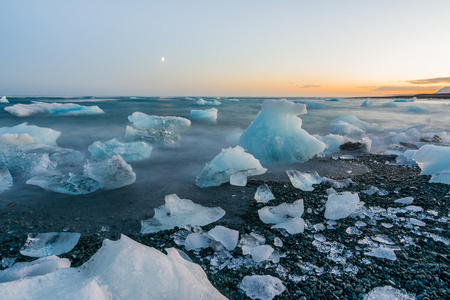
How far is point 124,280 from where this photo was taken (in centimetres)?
114

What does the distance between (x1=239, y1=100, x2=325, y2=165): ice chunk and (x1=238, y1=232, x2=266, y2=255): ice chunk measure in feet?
7.58


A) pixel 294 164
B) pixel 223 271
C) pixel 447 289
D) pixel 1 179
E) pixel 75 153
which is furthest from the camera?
pixel 75 153

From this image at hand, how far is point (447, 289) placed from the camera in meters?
1.30

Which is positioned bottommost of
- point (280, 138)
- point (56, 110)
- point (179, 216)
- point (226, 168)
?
point (179, 216)

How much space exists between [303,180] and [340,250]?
4.51ft

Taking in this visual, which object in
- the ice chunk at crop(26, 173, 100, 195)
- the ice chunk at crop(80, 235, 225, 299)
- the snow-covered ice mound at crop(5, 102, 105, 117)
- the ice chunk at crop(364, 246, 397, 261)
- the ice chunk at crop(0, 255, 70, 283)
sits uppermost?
the snow-covered ice mound at crop(5, 102, 105, 117)

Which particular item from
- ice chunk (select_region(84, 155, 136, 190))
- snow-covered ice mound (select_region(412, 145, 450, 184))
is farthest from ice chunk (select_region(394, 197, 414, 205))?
ice chunk (select_region(84, 155, 136, 190))

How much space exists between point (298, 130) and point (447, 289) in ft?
Answer: 10.1

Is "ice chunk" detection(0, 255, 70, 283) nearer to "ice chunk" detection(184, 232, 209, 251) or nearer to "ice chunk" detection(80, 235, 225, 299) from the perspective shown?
"ice chunk" detection(80, 235, 225, 299)

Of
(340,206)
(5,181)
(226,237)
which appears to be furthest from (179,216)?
(5,181)

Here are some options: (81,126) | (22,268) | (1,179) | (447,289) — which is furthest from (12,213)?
(81,126)

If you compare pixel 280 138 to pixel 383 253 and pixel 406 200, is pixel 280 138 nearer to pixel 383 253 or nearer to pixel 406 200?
pixel 406 200

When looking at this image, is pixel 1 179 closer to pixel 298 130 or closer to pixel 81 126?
pixel 298 130

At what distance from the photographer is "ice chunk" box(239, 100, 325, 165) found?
4.08 m
